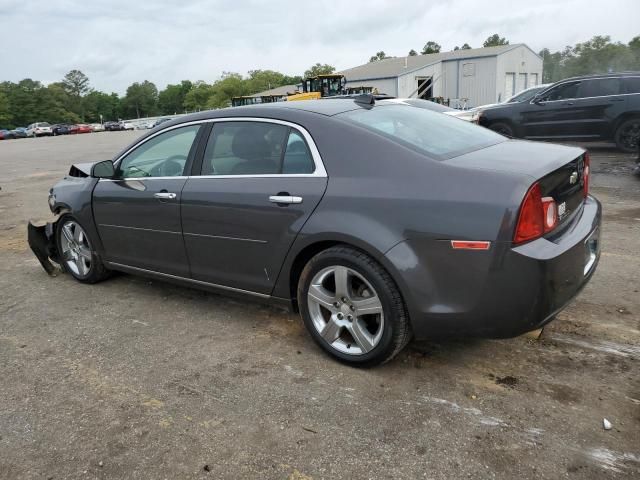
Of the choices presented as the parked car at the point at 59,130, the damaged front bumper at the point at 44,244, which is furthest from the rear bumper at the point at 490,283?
the parked car at the point at 59,130

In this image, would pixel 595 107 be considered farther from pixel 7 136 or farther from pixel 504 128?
pixel 7 136

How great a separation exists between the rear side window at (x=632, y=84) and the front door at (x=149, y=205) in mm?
9945

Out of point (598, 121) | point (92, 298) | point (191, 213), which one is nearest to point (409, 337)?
point (191, 213)

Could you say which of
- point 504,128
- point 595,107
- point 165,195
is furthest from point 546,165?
point 504,128

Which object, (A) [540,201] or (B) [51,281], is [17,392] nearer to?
(B) [51,281]

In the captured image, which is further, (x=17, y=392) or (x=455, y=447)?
(x=17, y=392)

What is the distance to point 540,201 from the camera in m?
2.64

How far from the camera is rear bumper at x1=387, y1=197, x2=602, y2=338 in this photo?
258 centimetres

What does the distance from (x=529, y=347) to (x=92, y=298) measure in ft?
11.8

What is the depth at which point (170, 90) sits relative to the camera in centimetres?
13888

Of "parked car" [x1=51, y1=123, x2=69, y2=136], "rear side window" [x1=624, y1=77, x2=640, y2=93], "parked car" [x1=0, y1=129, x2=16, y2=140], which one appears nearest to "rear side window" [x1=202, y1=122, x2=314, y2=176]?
"rear side window" [x1=624, y1=77, x2=640, y2=93]

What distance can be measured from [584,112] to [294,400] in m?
10.4

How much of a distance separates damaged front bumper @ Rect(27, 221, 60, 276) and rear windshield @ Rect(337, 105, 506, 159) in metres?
3.49

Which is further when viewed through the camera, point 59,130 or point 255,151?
point 59,130
